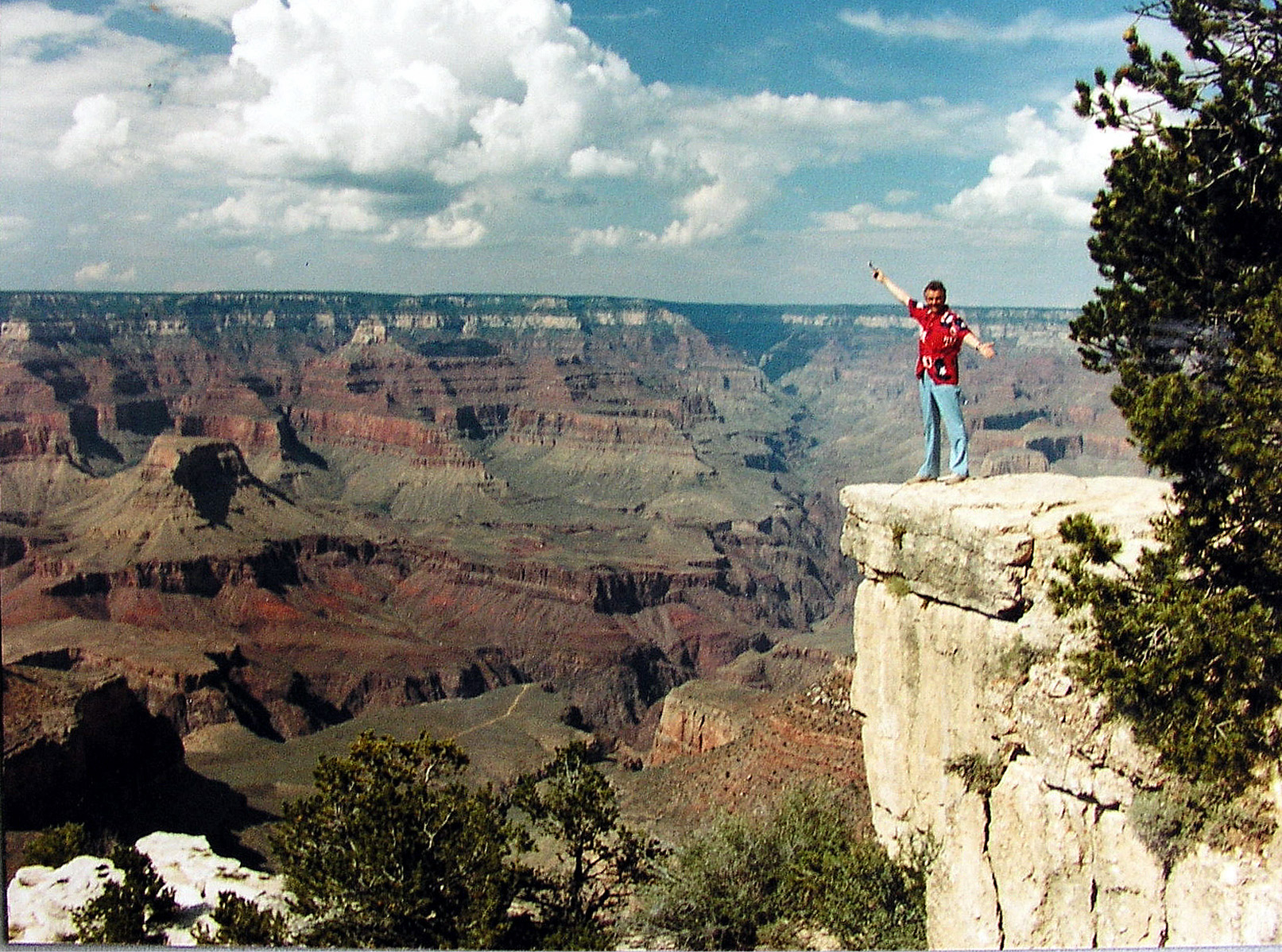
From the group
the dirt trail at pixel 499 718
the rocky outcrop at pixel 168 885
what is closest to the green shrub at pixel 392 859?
the rocky outcrop at pixel 168 885

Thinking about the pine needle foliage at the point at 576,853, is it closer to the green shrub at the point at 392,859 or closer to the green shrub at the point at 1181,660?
the green shrub at the point at 392,859

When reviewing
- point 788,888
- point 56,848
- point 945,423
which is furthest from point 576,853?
point 56,848

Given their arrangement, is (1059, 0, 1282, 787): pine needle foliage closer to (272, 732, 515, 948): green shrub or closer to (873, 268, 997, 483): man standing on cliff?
(873, 268, 997, 483): man standing on cliff

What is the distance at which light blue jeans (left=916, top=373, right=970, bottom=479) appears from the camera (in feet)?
48.1

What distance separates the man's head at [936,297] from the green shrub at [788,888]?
23.5 ft

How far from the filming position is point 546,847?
30.4 meters

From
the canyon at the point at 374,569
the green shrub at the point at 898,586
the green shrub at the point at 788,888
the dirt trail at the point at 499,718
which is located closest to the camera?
the green shrub at the point at 788,888

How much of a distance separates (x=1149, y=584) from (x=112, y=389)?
564ft

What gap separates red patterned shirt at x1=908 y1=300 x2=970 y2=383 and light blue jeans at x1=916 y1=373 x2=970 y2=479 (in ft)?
0.52

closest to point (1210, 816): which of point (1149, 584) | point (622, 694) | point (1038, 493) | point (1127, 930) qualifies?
point (1127, 930)

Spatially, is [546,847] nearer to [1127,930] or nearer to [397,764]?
[397,764]

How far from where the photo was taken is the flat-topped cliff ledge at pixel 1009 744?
1115 cm

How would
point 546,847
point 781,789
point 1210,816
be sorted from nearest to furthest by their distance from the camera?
point 1210,816 → point 781,789 → point 546,847

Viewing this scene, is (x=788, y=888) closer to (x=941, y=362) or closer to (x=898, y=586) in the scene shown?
(x=898, y=586)
